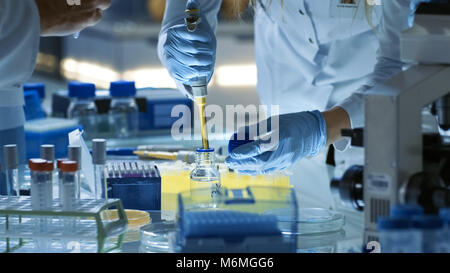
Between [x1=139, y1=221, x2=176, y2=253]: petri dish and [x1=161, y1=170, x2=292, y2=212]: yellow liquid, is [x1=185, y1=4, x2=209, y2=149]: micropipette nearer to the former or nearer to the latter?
[x1=161, y1=170, x2=292, y2=212]: yellow liquid

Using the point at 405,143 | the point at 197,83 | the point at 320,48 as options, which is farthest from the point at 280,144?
the point at 320,48

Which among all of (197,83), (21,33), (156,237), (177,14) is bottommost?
(156,237)

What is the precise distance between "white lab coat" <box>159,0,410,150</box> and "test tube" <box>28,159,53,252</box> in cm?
88

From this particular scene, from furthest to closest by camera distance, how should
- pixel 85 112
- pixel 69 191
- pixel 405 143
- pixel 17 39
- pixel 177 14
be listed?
pixel 85 112 < pixel 177 14 < pixel 17 39 < pixel 69 191 < pixel 405 143

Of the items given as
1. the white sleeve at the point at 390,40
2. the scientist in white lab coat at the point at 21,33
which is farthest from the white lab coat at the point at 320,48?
the scientist in white lab coat at the point at 21,33

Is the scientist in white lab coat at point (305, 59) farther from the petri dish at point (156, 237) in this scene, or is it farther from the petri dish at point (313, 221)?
the petri dish at point (156, 237)

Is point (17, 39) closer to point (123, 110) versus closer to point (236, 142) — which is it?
point (236, 142)

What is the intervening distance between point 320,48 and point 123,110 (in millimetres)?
988

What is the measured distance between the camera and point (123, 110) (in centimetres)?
286

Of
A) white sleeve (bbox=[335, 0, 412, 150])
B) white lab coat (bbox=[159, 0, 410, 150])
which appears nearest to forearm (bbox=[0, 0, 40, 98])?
white lab coat (bbox=[159, 0, 410, 150])

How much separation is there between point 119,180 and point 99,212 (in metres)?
0.32

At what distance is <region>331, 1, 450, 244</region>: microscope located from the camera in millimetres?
1114

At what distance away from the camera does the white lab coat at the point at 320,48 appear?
1.90m
